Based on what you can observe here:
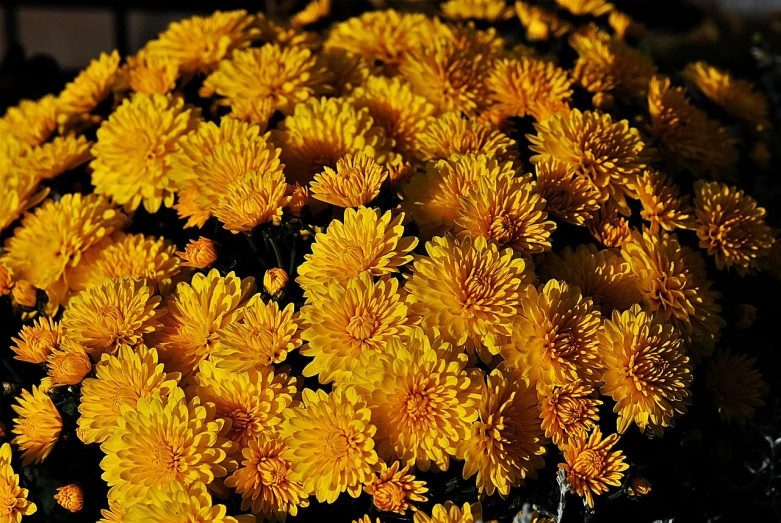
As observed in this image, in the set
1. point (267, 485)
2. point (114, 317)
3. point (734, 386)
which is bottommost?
point (734, 386)

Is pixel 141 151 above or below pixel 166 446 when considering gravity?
above

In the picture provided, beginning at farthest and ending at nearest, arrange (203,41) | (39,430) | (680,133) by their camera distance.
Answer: (203,41)
(680,133)
(39,430)

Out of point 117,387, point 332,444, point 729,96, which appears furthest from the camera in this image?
point 729,96

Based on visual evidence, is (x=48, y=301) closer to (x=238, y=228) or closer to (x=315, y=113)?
(x=238, y=228)

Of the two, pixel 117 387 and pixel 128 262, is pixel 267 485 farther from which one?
pixel 128 262

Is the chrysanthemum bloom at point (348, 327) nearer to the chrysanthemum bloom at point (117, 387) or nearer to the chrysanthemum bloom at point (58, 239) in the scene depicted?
the chrysanthemum bloom at point (117, 387)

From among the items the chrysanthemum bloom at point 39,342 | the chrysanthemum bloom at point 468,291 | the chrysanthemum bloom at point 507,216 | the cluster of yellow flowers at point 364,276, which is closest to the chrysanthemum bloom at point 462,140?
the cluster of yellow flowers at point 364,276

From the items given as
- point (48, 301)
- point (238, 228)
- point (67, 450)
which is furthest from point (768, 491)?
point (48, 301)

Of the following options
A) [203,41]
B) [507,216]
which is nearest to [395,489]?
[507,216]
